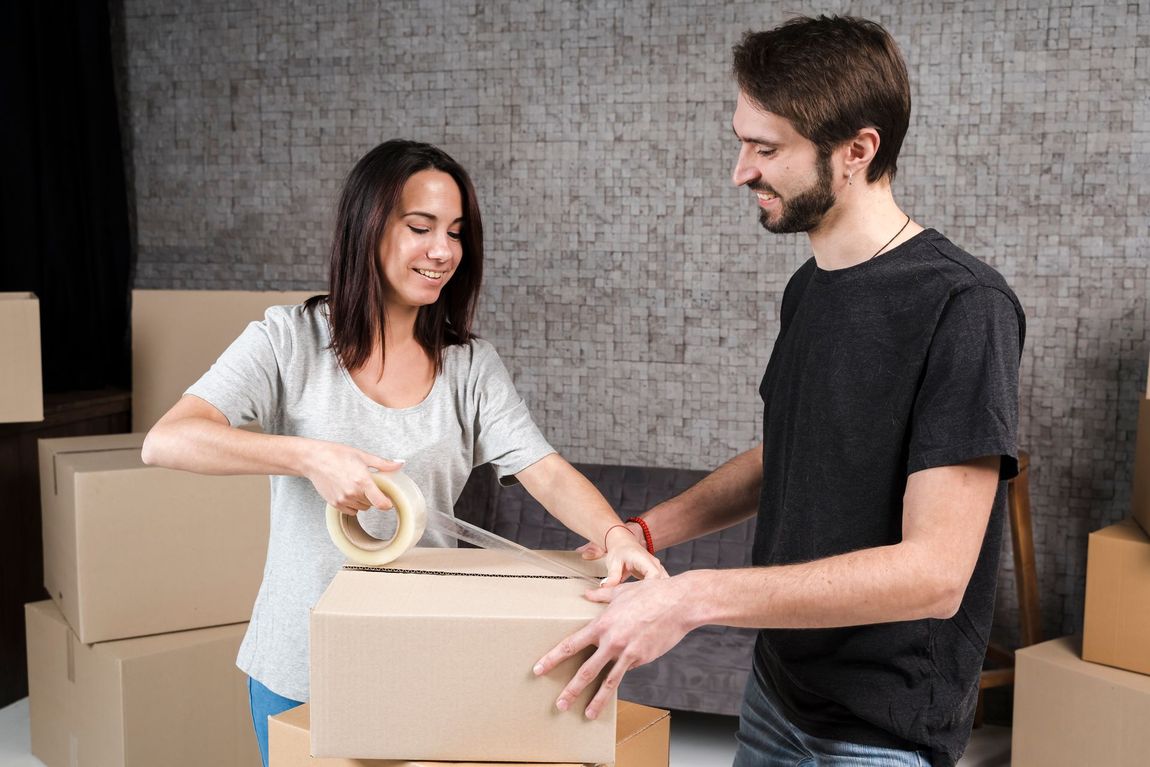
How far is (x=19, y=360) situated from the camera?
267 centimetres

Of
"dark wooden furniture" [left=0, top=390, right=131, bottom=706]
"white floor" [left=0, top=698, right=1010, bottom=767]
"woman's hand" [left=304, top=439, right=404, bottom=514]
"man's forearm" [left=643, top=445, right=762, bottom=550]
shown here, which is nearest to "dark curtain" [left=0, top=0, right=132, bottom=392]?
"dark wooden furniture" [left=0, top=390, right=131, bottom=706]

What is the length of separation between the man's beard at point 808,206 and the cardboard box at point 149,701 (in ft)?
6.18

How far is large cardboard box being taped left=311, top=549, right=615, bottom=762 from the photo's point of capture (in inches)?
40.7

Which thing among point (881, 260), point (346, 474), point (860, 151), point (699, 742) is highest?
point (860, 151)

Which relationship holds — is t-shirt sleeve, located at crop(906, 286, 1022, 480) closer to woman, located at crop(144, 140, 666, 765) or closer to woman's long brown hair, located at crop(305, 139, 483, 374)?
woman, located at crop(144, 140, 666, 765)

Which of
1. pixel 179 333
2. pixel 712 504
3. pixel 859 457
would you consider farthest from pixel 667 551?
pixel 859 457

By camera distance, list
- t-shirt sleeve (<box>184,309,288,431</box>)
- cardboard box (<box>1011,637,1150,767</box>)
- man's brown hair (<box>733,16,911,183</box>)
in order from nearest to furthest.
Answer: man's brown hair (<box>733,16,911,183</box>)
t-shirt sleeve (<box>184,309,288,431</box>)
cardboard box (<box>1011,637,1150,767</box>)

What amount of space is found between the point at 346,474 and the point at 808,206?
0.59 meters

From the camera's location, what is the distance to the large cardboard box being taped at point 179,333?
304 centimetres

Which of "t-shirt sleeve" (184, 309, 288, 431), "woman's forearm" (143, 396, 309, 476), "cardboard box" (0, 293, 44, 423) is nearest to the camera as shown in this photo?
"woman's forearm" (143, 396, 309, 476)

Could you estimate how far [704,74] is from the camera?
307cm

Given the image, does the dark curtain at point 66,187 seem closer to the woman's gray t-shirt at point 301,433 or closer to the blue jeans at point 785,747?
the woman's gray t-shirt at point 301,433

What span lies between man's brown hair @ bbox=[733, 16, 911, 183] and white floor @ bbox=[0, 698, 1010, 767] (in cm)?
200

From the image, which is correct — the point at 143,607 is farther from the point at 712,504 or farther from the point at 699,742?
the point at 712,504
